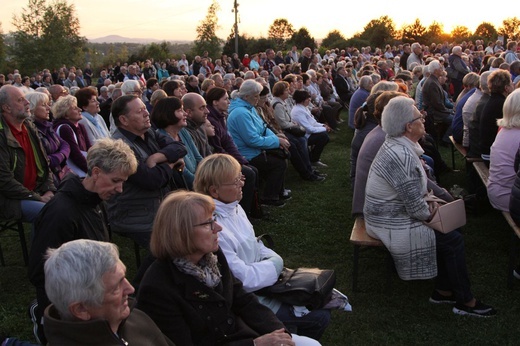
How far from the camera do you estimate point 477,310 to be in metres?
4.01

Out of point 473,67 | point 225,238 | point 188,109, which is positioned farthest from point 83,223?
point 473,67

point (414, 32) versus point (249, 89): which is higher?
point (414, 32)

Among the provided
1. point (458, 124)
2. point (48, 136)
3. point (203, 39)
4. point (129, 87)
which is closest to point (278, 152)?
point (129, 87)

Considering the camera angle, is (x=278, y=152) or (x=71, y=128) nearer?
(x=71, y=128)

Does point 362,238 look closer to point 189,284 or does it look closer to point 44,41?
point 189,284

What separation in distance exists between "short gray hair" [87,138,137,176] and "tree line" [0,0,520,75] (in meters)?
35.1

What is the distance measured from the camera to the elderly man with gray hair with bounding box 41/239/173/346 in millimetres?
1901

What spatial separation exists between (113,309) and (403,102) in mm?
2958

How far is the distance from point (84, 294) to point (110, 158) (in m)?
1.25

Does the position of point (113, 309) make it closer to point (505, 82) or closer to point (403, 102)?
point (403, 102)

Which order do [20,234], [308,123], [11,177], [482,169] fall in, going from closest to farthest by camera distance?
[11,177]
[20,234]
[482,169]
[308,123]

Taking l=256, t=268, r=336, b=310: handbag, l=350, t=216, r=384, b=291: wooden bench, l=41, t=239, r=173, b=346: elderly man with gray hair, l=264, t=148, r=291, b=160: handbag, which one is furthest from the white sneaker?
l=41, t=239, r=173, b=346: elderly man with gray hair

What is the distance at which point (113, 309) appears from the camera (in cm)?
200

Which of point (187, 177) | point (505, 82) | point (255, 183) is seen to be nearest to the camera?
point (187, 177)
